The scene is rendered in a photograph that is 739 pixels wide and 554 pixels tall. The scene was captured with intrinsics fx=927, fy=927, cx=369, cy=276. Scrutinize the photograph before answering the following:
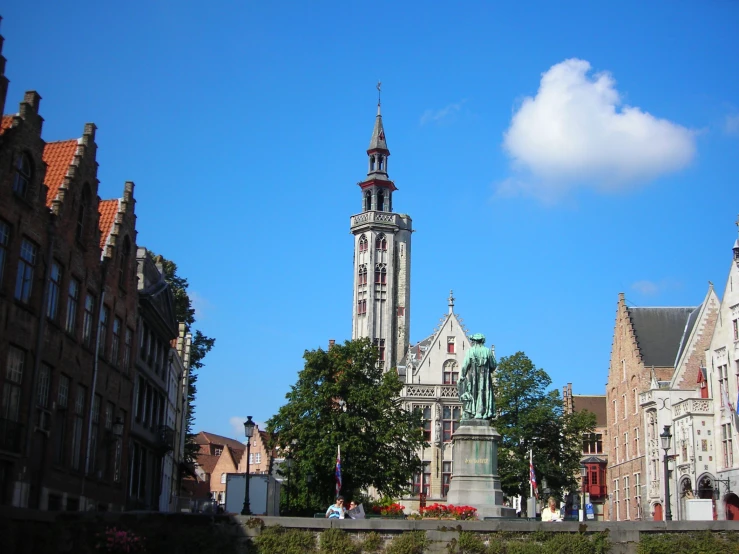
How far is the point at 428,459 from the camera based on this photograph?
79812mm

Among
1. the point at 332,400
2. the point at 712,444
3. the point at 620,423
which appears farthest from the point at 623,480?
the point at 332,400

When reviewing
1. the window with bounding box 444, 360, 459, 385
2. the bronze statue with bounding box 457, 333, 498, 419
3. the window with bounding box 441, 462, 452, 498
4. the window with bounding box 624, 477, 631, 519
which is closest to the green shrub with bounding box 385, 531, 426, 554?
the bronze statue with bounding box 457, 333, 498, 419

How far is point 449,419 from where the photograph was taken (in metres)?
80.4

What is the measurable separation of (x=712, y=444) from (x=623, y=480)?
51.4ft

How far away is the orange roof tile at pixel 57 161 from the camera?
31.4 metres

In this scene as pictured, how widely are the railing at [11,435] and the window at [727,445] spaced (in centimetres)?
3828

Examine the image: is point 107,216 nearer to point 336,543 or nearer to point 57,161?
point 57,161

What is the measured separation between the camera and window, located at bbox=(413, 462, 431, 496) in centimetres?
7862

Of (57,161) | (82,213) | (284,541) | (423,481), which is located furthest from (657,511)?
(57,161)

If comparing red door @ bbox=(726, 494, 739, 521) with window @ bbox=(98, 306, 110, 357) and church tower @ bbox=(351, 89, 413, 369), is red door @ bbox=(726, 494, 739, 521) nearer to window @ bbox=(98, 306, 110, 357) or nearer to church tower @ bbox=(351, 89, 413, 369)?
window @ bbox=(98, 306, 110, 357)

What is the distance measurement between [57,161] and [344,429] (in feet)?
85.8

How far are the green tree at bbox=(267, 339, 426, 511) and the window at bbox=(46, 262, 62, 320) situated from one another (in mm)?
25559

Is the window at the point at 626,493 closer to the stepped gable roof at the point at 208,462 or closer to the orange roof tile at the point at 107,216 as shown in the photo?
the orange roof tile at the point at 107,216

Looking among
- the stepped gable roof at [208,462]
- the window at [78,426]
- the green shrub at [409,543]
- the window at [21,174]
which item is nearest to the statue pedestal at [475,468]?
the green shrub at [409,543]
